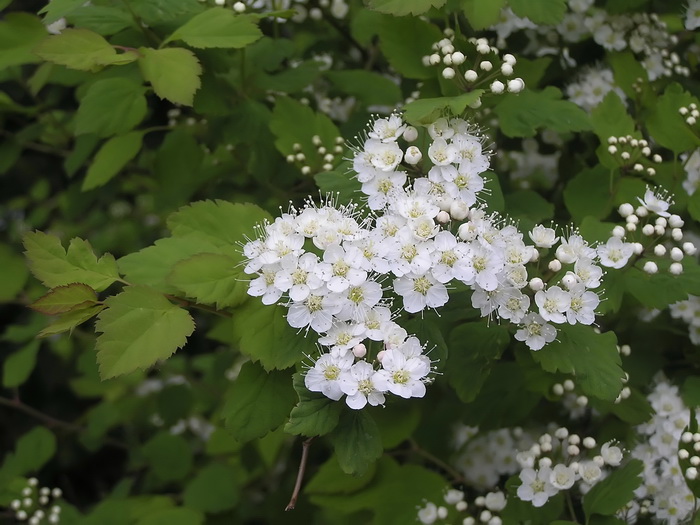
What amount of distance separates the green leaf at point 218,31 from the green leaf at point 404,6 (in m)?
0.35

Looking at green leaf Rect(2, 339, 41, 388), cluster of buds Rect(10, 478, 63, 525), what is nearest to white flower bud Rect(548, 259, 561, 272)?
cluster of buds Rect(10, 478, 63, 525)

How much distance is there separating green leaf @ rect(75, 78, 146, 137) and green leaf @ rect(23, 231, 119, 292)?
0.45 meters

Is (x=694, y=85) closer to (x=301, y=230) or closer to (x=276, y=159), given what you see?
(x=276, y=159)

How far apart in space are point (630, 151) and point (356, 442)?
1.22m

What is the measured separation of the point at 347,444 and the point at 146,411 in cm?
242

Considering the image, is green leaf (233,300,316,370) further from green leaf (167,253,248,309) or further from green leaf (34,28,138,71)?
green leaf (34,28,138,71)

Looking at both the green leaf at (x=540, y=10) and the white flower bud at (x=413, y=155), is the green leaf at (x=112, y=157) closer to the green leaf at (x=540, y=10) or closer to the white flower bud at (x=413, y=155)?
the white flower bud at (x=413, y=155)

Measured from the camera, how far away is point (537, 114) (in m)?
1.98

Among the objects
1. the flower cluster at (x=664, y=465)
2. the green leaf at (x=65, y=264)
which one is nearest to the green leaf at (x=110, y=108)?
the green leaf at (x=65, y=264)

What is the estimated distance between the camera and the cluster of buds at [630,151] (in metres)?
2.03

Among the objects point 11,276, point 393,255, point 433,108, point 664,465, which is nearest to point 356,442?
point 393,255

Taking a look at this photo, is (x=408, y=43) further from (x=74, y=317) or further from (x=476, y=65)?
(x=74, y=317)

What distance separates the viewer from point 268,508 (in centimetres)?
281

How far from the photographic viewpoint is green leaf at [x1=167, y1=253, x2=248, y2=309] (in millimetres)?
1610
